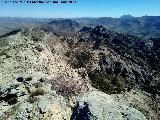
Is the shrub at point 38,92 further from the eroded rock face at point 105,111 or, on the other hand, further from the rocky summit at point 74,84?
the eroded rock face at point 105,111

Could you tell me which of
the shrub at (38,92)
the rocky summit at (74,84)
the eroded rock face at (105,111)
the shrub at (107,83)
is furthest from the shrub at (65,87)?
the eroded rock face at (105,111)

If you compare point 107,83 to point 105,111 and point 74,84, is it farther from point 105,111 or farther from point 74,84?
point 105,111

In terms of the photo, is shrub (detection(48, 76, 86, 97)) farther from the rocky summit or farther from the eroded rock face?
the eroded rock face

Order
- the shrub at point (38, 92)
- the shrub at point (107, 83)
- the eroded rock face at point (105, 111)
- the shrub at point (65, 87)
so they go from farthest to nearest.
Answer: the shrub at point (107, 83), the shrub at point (65, 87), the shrub at point (38, 92), the eroded rock face at point (105, 111)

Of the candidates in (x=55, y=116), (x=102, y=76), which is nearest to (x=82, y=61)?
(x=102, y=76)

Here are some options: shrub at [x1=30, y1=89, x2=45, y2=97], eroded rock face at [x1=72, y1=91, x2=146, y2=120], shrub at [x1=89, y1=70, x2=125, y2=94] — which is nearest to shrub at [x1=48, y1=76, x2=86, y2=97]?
shrub at [x1=30, y1=89, x2=45, y2=97]

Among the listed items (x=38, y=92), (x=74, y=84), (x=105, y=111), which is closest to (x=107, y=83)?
(x=74, y=84)

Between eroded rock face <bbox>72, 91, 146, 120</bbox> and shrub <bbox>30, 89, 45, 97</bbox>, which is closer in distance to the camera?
eroded rock face <bbox>72, 91, 146, 120</bbox>

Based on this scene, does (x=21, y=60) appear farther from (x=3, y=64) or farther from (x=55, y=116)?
(x=55, y=116)
